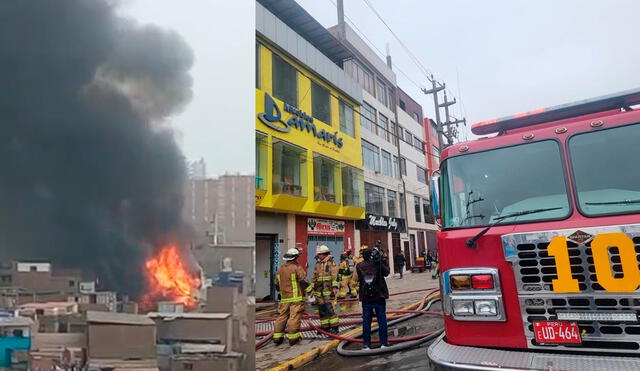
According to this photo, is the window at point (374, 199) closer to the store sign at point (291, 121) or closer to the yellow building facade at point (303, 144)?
the yellow building facade at point (303, 144)

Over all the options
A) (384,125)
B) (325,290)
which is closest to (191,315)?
(325,290)

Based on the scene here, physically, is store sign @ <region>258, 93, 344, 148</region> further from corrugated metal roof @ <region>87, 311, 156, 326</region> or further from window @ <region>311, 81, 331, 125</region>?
corrugated metal roof @ <region>87, 311, 156, 326</region>

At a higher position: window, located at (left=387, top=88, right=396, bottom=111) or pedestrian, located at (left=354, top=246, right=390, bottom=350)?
window, located at (left=387, top=88, right=396, bottom=111)

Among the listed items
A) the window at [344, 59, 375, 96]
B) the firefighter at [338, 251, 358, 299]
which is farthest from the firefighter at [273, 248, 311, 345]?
the window at [344, 59, 375, 96]

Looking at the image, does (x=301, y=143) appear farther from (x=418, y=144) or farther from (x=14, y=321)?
(x=418, y=144)

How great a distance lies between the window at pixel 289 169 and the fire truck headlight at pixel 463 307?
1221 cm

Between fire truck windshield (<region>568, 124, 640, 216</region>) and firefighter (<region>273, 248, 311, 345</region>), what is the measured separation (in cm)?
457

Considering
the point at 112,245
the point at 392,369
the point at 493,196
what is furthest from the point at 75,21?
the point at 392,369

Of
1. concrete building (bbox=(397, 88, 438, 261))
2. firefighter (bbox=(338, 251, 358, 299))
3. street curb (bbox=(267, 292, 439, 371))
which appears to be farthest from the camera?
concrete building (bbox=(397, 88, 438, 261))

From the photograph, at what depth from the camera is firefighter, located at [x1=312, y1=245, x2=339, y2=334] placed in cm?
736

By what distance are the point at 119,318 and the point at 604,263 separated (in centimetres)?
306

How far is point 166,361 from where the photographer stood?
3.60 feet

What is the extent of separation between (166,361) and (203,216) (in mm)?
398

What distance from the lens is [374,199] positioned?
2461 centimetres
